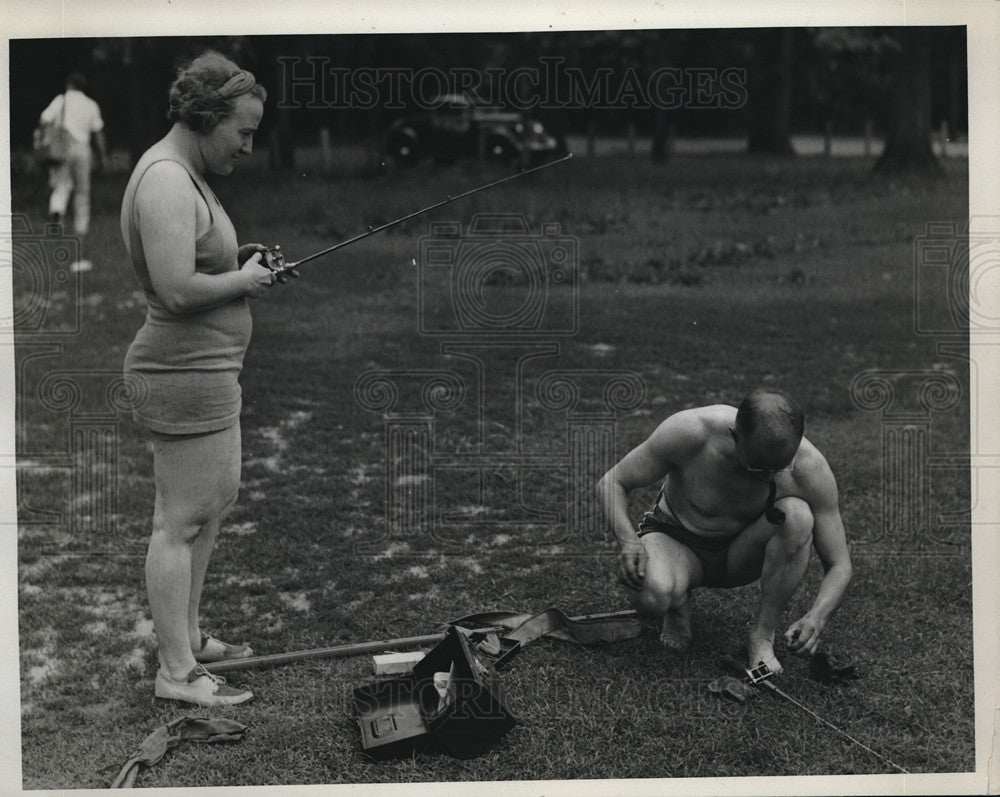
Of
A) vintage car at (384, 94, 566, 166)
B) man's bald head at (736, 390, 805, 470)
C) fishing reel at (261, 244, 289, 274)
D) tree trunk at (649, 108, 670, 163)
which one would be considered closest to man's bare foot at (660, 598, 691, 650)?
man's bald head at (736, 390, 805, 470)

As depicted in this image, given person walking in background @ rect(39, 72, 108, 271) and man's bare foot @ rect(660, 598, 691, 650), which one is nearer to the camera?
man's bare foot @ rect(660, 598, 691, 650)

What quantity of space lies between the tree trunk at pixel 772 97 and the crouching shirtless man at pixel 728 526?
3834 mm

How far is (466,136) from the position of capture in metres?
7.40

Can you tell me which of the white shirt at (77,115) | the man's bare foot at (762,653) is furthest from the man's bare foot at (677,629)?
the white shirt at (77,115)

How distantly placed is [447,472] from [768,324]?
10.6ft

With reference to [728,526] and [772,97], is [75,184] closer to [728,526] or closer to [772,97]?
[772,97]

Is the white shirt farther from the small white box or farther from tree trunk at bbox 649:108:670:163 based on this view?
tree trunk at bbox 649:108:670:163

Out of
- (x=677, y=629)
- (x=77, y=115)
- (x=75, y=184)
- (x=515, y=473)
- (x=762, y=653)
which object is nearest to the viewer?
(x=762, y=653)

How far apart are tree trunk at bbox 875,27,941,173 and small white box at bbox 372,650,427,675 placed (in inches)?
208

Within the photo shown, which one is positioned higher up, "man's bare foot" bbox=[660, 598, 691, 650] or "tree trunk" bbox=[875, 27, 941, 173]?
"tree trunk" bbox=[875, 27, 941, 173]

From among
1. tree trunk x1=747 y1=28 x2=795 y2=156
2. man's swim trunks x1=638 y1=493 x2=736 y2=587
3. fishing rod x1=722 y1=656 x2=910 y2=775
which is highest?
tree trunk x1=747 y1=28 x2=795 y2=156

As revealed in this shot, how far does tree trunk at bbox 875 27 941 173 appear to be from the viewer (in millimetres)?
7617

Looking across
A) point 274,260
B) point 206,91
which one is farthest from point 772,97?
point 206,91

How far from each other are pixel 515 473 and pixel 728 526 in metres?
1.97
